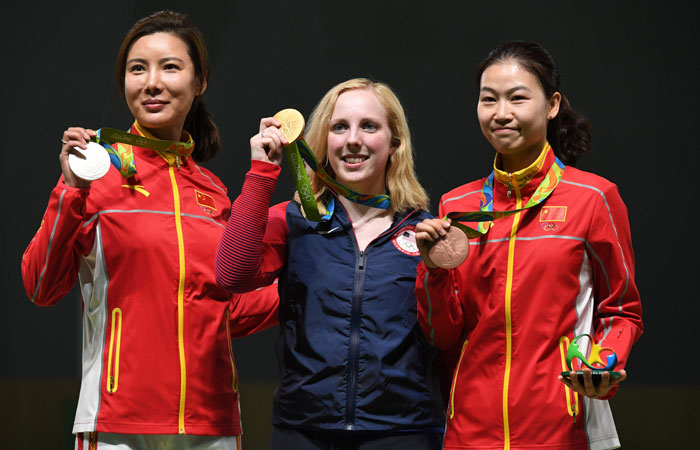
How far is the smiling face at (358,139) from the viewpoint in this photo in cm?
231

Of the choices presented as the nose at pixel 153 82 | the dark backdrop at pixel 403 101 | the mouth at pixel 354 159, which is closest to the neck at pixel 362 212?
the mouth at pixel 354 159

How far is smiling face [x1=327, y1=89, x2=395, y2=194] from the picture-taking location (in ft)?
7.57

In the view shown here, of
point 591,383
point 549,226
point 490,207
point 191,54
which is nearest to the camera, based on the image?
point 591,383

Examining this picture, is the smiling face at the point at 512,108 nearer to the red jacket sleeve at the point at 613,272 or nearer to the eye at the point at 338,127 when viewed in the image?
the red jacket sleeve at the point at 613,272

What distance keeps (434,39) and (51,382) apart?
258 cm

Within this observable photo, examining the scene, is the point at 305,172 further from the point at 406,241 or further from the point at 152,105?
the point at 152,105

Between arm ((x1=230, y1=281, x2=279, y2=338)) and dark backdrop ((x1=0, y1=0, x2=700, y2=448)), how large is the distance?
1.60 metres

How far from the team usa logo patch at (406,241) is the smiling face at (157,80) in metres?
0.75

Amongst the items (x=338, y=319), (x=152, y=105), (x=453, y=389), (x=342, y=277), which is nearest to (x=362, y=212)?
(x=342, y=277)

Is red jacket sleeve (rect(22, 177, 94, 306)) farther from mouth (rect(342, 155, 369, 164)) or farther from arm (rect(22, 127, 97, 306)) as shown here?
Result: mouth (rect(342, 155, 369, 164))

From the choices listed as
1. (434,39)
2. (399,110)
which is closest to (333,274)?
(399,110)

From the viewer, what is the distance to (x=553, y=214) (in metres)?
2.11

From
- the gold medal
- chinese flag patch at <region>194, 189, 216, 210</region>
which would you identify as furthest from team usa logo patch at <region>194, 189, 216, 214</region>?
the gold medal

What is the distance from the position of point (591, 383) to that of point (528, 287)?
31 centimetres
